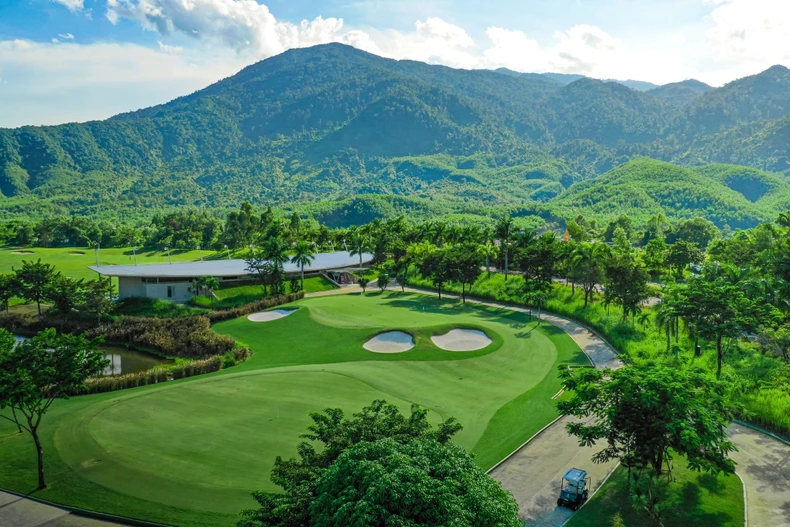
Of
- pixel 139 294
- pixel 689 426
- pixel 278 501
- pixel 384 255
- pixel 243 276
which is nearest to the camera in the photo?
pixel 278 501

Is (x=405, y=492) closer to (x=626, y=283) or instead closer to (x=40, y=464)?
(x=40, y=464)

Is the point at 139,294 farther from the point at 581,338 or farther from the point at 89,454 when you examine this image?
the point at 581,338

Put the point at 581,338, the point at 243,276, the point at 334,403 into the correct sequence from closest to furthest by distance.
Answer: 1. the point at 334,403
2. the point at 581,338
3. the point at 243,276

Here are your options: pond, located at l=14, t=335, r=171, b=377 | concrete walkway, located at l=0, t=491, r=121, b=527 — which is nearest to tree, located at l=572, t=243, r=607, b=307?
pond, located at l=14, t=335, r=171, b=377

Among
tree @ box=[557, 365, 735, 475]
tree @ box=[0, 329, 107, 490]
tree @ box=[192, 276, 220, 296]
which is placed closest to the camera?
tree @ box=[557, 365, 735, 475]

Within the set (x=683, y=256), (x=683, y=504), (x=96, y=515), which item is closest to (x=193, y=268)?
(x=96, y=515)

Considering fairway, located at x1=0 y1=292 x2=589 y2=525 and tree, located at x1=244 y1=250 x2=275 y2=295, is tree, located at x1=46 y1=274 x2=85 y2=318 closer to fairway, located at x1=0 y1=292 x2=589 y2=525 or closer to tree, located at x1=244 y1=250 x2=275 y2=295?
fairway, located at x1=0 y1=292 x2=589 y2=525

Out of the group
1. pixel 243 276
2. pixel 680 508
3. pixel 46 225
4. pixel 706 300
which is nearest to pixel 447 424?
pixel 680 508
